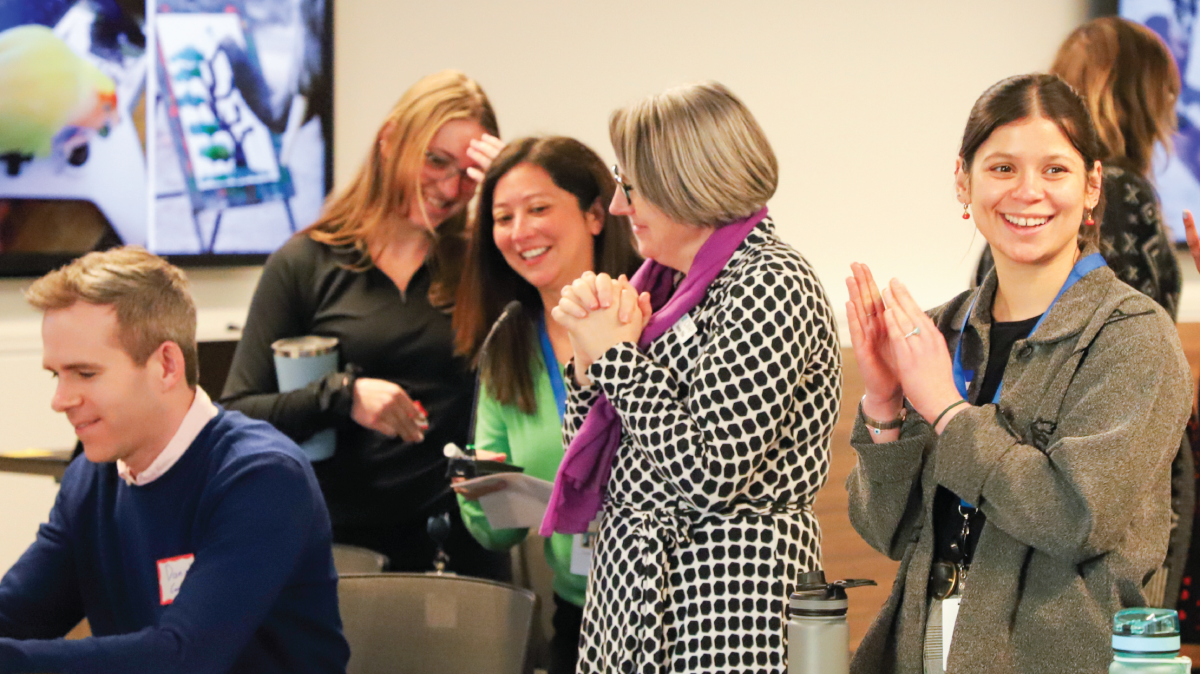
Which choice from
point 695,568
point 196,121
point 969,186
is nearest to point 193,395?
point 695,568

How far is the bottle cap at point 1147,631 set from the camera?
1.04 meters

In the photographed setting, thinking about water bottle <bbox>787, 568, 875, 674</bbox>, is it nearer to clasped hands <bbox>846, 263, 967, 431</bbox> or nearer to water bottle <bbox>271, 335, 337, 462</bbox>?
clasped hands <bbox>846, 263, 967, 431</bbox>

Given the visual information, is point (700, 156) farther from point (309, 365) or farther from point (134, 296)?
point (309, 365)

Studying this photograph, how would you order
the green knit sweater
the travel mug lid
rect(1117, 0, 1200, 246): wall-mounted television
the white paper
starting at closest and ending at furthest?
the white paper < the green knit sweater < the travel mug lid < rect(1117, 0, 1200, 246): wall-mounted television

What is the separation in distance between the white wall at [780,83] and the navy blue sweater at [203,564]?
5.63 ft

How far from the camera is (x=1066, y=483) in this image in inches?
49.1

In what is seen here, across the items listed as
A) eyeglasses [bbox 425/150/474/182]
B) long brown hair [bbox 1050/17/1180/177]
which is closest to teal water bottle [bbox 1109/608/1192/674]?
long brown hair [bbox 1050/17/1180/177]

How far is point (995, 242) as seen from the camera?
143 cm

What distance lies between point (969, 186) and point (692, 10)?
9.65 feet

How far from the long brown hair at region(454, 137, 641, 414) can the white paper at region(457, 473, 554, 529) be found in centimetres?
21

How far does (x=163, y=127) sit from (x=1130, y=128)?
8.61 ft

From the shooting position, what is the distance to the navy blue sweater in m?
1.64

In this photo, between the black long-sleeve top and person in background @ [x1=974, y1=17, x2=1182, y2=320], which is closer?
person in background @ [x1=974, y1=17, x2=1182, y2=320]

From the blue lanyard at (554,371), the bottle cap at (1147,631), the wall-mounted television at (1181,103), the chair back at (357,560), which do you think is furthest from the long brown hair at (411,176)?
the wall-mounted television at (1181,103)
